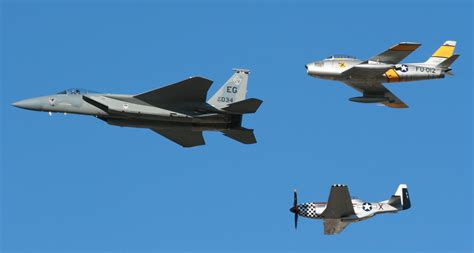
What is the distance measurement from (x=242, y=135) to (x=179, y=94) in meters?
3.68

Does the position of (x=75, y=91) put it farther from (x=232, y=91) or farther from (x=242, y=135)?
(x=242, y=135)

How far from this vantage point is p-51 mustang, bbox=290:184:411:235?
144ft

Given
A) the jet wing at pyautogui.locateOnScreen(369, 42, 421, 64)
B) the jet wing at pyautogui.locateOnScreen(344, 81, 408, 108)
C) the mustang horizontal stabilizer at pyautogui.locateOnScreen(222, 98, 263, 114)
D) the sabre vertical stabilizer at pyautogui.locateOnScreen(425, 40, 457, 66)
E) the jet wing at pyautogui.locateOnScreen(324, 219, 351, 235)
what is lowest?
the jet wing at pyautogui.locateOnScreen(324, 219, 351, 235)

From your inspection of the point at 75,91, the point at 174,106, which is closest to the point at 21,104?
the point at 75,91

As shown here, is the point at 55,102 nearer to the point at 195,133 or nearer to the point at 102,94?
the point at 102,94

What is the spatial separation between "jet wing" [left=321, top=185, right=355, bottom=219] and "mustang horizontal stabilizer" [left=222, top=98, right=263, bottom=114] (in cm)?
767

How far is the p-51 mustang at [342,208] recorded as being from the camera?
44.0 m

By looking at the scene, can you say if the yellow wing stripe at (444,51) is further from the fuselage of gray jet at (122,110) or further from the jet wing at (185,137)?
the fuselage of gray jet at (122,110)

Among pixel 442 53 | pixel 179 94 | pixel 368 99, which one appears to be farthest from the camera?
pixel 442 53

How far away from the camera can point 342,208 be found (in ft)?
147

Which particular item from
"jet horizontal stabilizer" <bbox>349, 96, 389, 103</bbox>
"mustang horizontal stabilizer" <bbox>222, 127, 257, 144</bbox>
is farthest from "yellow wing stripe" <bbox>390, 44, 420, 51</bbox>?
"mustang horizontal stabilizer" <bbox>222, 127, 257, 144</bbox>

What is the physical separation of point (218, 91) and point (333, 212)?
9731 millimetres

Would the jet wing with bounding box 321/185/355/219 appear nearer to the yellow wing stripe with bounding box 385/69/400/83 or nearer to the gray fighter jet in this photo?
the gray fighter jet

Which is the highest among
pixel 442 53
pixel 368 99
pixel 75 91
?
pixel 442 53
